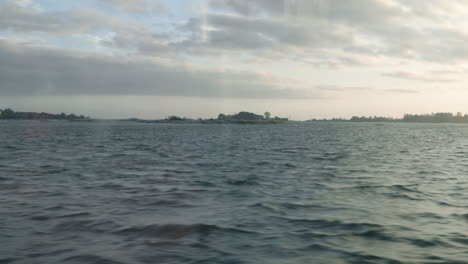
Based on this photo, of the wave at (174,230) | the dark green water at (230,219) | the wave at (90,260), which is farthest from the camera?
the wave at (174,230)

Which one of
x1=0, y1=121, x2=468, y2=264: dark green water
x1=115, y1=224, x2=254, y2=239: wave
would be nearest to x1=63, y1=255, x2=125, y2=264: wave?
x1=0, y1=121, x2=468, y2=264: dark green water

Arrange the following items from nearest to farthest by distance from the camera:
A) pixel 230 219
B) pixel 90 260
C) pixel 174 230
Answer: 1. pixel 90 260
2. pixel 174 230
3. pixel 230 219

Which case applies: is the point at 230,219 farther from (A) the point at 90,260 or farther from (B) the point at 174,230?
(A) the point at 90,260

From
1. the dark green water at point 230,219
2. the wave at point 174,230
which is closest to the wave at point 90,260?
the dark green water at point 230,219

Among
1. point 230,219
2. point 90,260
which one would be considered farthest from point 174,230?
point 90,260

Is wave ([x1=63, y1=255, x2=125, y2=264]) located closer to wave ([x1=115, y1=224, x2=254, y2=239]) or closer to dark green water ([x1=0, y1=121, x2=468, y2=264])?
dark green water ([x1=0, y1=121, x2=468, y2=264])

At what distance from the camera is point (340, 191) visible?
57.5 ft

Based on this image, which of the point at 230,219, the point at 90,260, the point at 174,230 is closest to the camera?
the point at 90,260

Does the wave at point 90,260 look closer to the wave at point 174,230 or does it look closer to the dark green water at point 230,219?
the dark green water at point 230,219

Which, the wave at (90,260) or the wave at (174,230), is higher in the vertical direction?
the wave at (90,260)

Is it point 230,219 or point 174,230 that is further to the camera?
point 230,219

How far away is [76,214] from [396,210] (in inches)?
467

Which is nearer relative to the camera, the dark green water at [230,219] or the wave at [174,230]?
the dark green water at [230,219]

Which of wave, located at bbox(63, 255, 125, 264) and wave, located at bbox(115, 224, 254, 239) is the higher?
wave, located at bbox(63, 255, 125, 264)
